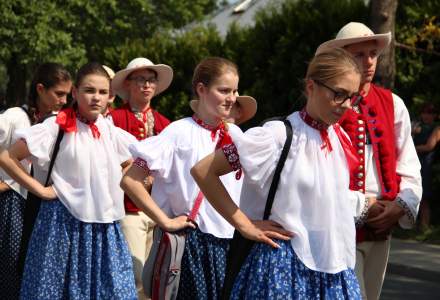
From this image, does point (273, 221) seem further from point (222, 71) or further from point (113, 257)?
point (113, 257)

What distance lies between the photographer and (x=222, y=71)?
564cm

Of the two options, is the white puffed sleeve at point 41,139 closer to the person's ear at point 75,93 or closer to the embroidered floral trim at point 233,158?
the person's ear at point 75,93

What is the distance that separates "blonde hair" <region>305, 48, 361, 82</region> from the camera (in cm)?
414

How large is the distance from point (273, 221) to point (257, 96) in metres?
11.9

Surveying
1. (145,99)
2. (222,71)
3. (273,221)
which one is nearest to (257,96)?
(145,99)

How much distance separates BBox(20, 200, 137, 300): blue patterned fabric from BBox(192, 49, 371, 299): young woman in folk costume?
7.75ft

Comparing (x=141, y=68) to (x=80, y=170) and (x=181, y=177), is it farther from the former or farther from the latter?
(x=181, y=177)

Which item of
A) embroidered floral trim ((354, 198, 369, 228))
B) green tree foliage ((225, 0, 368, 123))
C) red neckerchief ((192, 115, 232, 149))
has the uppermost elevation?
green tree foliage ((225, 0, 368, 123))

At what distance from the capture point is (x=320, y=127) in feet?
13.9

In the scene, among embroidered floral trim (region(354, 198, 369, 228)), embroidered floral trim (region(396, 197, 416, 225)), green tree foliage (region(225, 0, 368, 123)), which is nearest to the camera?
embroidered floral trim (region(354, 198, 369, 228))

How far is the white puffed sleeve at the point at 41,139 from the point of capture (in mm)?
6406

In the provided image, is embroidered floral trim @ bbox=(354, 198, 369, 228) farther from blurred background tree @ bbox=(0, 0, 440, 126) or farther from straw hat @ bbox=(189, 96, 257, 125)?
straw hat @ bbox=(189, 96, 257, 125)

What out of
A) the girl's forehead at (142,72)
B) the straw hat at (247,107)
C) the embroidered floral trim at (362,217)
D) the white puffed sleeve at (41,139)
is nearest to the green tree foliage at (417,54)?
the girl's forehead at (142,72)

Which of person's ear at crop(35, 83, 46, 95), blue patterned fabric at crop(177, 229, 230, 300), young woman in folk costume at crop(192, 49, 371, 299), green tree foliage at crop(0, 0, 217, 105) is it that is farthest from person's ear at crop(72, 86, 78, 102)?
green tree foliage at crop(0, 0, 217, 105)
